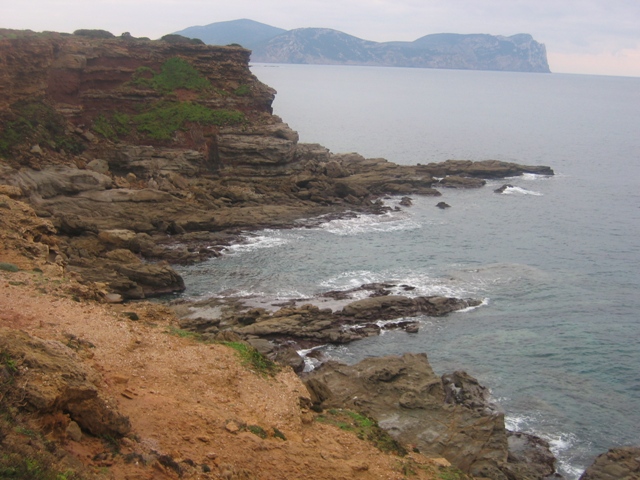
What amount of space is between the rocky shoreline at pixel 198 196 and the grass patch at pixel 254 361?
135cm

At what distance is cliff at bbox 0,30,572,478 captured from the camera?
48.2 feet

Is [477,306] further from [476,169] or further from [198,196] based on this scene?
[476,169]

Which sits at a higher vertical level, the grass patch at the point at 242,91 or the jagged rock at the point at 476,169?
the grass patch at the point at 242,91

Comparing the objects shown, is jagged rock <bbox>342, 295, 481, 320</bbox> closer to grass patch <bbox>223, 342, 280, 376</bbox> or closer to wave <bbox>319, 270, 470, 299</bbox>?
wave <bbox>319, 270, 470, 299</bbox>

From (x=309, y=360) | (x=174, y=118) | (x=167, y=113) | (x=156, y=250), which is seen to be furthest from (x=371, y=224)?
(x=309, y=360)

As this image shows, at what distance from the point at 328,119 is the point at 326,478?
13189 cm

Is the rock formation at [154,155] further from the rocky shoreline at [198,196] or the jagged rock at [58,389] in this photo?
the jagged rock at [58,389]

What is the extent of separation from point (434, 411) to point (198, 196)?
3557 centimetres

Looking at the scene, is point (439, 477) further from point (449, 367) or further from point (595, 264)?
point (595, 264)

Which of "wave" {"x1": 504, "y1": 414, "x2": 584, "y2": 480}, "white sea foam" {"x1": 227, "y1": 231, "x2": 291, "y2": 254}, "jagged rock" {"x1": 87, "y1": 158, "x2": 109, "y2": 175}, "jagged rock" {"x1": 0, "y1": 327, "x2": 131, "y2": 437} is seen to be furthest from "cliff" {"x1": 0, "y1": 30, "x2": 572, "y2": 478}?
"wave" {"x1": 504, "y1": 414, "x2": 584, "y2": 480}

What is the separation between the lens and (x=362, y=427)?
20641 millimetres

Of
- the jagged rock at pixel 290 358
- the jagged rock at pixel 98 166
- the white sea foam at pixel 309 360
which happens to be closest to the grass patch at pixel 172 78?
the jagged rock at pixel 98 166

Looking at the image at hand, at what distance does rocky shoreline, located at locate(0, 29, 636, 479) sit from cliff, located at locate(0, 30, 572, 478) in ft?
0.55

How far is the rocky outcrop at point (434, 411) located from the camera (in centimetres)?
2294
